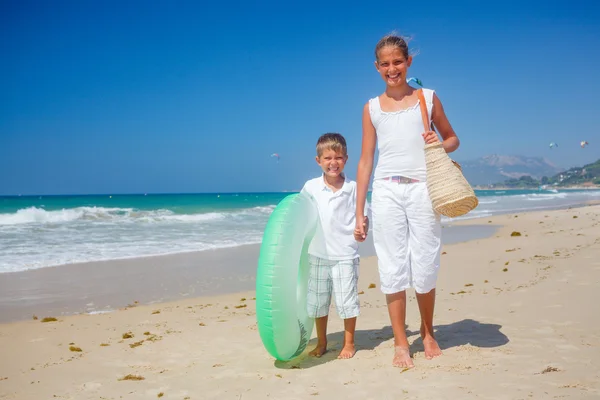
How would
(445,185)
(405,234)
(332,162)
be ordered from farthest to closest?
1. (332,162)
2. (405,234)
3. (445,185)

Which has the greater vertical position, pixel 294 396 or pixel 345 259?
pixel 345 259

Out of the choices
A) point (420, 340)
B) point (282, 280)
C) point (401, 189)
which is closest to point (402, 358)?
point (420, 340)

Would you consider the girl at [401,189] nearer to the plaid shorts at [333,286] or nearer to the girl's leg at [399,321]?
the girl's leg at [399,321]

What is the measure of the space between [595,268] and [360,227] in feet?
14.0

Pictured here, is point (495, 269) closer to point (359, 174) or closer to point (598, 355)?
point (598, 355)

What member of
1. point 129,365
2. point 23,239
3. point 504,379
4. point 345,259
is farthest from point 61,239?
point 504,379

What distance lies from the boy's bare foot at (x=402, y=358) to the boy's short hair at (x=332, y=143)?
1507 mm

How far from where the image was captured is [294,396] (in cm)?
300

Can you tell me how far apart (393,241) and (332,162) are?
2.76 ft

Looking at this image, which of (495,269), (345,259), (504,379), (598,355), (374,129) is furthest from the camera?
(495,269)

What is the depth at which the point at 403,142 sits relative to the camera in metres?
3.33

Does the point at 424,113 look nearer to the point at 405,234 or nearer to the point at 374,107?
the point at 374,107

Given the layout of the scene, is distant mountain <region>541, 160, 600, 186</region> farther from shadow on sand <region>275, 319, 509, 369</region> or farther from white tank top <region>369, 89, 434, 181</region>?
white tank top <region>369, 89, 434, 181</region>

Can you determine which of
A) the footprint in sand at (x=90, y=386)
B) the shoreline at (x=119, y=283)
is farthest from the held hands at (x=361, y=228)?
the shoreline at (x=119, y=283)
